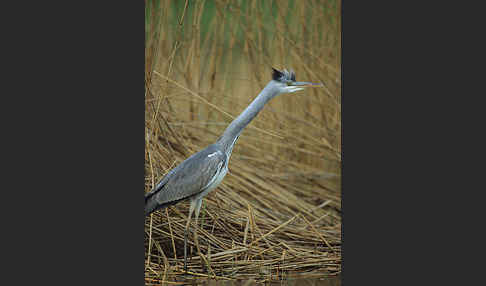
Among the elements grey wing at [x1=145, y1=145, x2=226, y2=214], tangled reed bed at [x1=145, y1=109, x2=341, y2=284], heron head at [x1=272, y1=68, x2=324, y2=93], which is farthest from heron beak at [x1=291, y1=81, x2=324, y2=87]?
grey wing at [x1=145, y1=145, x2=226, y2=214]

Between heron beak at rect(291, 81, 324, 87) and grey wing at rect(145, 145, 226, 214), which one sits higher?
heron beak at rect(291, 81, 324, 87)

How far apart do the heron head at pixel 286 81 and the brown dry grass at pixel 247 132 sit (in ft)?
0.29

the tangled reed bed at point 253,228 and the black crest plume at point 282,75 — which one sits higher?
the black crest plume at point 282,75

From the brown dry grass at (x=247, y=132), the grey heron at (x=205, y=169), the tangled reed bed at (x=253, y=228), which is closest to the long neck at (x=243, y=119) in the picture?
the grey heron at (x=205, y=169)

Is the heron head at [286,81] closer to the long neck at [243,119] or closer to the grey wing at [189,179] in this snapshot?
the long neck at [243,119]

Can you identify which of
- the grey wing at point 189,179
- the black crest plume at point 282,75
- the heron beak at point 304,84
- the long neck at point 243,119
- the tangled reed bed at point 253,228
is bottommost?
the tangled reed bed at point 253,228

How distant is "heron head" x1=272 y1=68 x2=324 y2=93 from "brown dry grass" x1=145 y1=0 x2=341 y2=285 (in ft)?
0.29

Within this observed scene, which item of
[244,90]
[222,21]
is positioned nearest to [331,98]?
[244,90]

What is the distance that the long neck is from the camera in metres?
6.59

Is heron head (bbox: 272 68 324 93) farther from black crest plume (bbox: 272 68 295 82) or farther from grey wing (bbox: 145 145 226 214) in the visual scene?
grey wing (bbox: 145 145 226 214)

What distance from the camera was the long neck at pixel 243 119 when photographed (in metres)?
6.59

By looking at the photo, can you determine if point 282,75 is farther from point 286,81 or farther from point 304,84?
point 304,84

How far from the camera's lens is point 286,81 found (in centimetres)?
668

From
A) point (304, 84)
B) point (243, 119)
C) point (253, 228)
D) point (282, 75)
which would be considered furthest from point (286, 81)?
point (253, 228)
